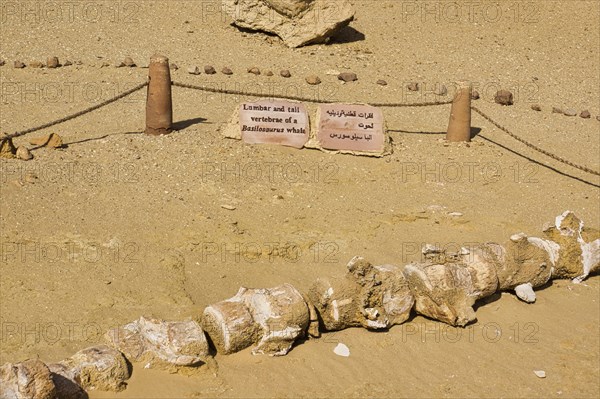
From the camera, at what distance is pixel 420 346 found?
753 centimetres

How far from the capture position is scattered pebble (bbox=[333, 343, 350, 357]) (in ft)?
Answer: 24.0

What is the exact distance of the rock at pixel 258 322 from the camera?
7027 millimetres

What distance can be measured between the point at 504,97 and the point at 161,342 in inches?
328

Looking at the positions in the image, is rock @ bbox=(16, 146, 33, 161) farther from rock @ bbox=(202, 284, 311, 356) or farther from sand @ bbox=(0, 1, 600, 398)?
rock @ bbox=(202, 284, 311, 356)

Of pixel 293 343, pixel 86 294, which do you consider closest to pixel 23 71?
pixel 86 294

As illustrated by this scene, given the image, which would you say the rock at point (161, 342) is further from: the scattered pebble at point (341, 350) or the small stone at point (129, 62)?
the small stone at point (129, 62)

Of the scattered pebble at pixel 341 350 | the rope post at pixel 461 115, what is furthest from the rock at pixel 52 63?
the scattered pebble at pixel 341 350

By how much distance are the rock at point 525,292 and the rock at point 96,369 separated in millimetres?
4028

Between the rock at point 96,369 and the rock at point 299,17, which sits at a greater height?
the rock at point 299,17

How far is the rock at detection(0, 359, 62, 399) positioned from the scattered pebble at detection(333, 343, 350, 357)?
2.51m

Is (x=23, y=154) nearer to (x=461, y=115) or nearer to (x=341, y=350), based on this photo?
(x=341, y=350)

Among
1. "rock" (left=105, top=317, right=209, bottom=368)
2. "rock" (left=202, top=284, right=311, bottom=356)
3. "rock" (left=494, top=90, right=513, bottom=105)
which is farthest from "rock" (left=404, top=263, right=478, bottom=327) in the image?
"rock" (left=494, top=90, right=513, bottom=105)

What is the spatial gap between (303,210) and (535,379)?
135 inches

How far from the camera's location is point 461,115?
1140 cm
